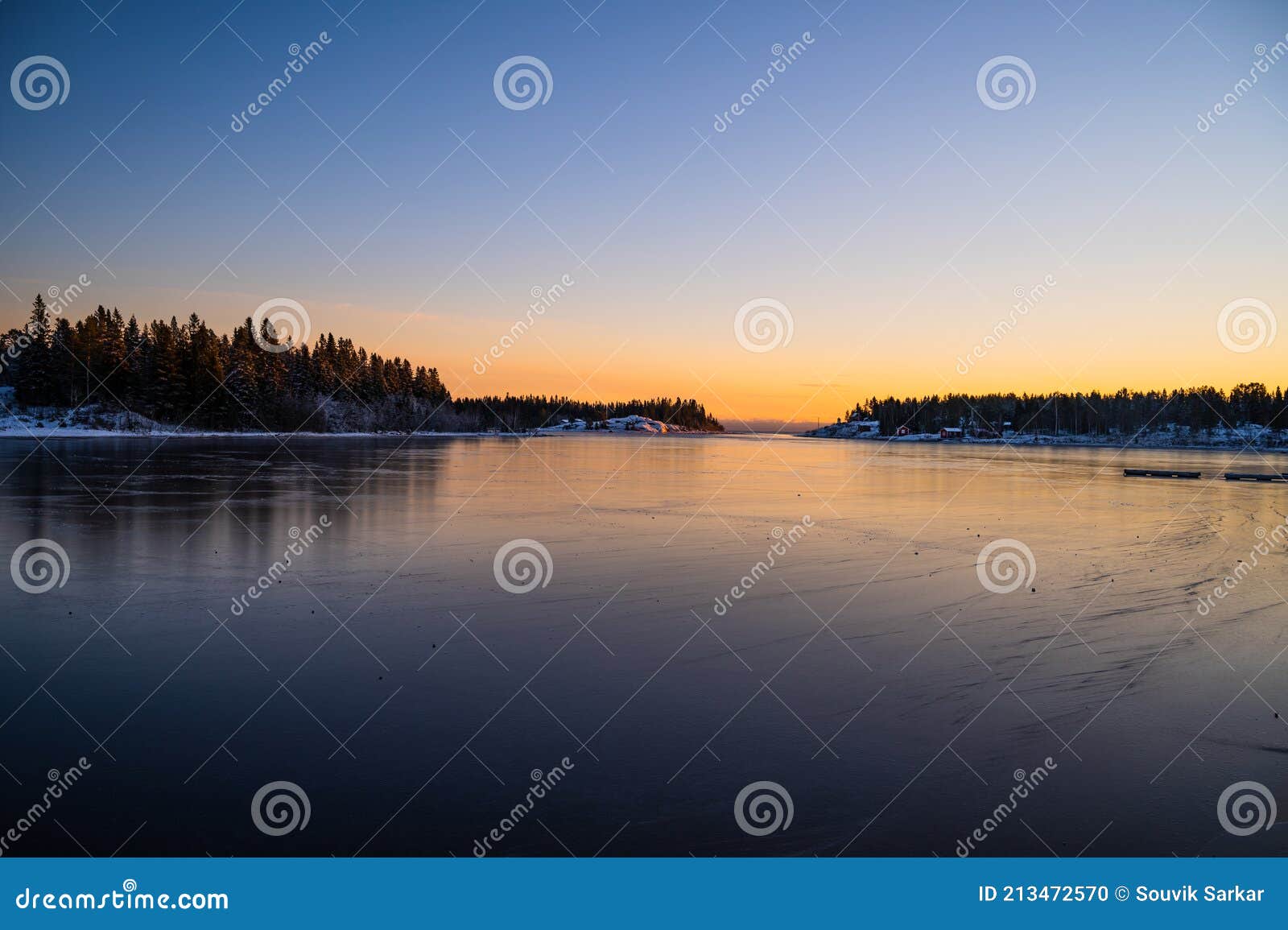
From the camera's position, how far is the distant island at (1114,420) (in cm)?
13738

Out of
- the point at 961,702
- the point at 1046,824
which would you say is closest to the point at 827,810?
the point at 1046,824

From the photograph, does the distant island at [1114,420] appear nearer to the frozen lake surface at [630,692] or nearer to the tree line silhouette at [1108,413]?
the tree line silhouette at [1108,413]

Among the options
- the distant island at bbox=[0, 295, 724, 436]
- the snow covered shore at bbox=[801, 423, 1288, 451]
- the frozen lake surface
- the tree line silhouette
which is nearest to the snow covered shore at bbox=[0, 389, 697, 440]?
the distant island at bbox=[0, 295, 724, 436]

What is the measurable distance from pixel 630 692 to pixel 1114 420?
17897cm

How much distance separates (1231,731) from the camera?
645 cm

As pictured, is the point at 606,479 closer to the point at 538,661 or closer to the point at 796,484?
the point at 796,484

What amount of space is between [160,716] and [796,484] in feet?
91.4

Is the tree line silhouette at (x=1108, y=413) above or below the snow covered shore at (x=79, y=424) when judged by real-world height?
above

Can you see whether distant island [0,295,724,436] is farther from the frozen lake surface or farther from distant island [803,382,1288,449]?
distant island [803,382,1288,449]

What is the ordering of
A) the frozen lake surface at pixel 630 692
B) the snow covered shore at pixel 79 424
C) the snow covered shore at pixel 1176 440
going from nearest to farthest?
1. the frozen lake surface at pixel 630 692
2. the snow covered shore at pixel 79 424
3. the snow covered shore at pixel 1176 440

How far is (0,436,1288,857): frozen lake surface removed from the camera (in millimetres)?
4844

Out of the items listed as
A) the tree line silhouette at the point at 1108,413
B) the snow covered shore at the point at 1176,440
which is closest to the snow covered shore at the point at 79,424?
the snow covered shore at the point at 1176,440

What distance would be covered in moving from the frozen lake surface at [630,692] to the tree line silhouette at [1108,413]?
15913 centimetres

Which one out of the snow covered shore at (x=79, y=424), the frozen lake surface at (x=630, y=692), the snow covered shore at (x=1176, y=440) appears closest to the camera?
the frozen lake surface at (x=630, y=692)
